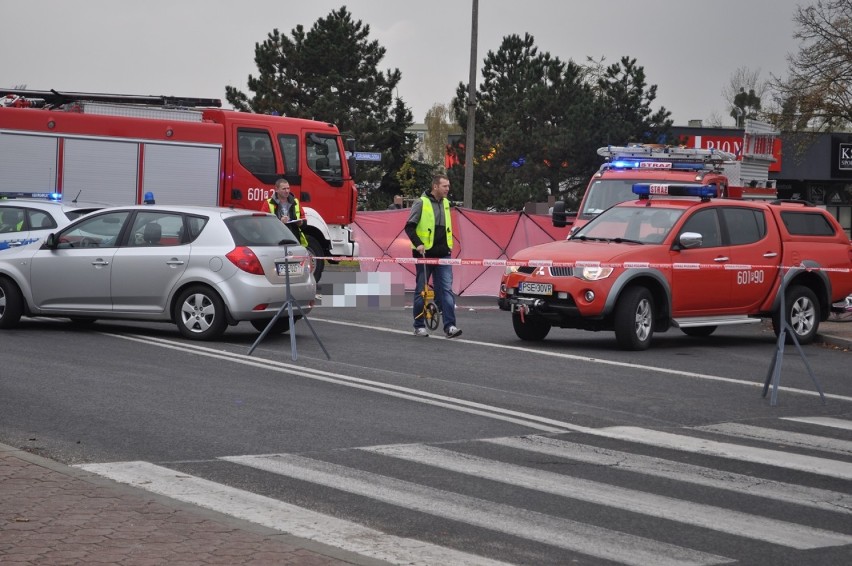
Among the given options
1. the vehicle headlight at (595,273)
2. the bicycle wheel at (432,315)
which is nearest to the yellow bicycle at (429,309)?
the bicycle wheel at (432,315)

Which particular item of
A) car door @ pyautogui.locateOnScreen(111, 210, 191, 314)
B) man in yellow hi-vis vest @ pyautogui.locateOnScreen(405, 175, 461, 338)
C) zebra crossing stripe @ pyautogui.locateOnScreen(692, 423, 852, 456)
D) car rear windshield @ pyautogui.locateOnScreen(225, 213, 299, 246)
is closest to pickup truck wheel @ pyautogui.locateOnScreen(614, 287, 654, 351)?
man in yellow hi-vis vest @ pyautogui.locateOnScreen(405, 175, 461, 338)

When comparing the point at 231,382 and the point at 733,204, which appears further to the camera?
the point at 733,204

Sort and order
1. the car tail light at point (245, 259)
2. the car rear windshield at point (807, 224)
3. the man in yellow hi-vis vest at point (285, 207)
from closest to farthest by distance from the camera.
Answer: the car tail light at point (245, 259) → the car rear windshield at point (807, 224) → the man in yellow hi-vis vest at point (285, 207)

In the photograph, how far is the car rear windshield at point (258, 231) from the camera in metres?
15.2

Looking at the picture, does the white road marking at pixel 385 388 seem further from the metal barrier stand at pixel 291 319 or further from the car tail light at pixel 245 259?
the car tail light at pixel 245 259

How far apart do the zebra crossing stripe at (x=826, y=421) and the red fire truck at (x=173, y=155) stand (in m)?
12.9

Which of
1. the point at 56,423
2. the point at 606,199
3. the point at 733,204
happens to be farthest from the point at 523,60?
the point at 56,423

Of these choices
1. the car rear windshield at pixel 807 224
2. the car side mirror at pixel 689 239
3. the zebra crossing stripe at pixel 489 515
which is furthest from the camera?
the car rear windshield at pixel 807 224

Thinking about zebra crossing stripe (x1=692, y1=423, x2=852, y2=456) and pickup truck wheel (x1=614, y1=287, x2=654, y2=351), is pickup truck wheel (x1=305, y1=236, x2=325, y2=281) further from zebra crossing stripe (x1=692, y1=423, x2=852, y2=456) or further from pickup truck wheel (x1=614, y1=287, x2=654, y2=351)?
zebra crossing stripe (x1=692, y1=423, x2=852, y2=456)

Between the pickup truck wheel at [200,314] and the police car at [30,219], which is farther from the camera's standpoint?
the police car at [30,219]

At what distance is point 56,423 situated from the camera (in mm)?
9625

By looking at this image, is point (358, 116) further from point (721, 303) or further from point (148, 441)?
point (148, 441)

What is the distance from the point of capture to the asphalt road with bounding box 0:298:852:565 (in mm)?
6832

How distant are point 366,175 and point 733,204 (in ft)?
142
